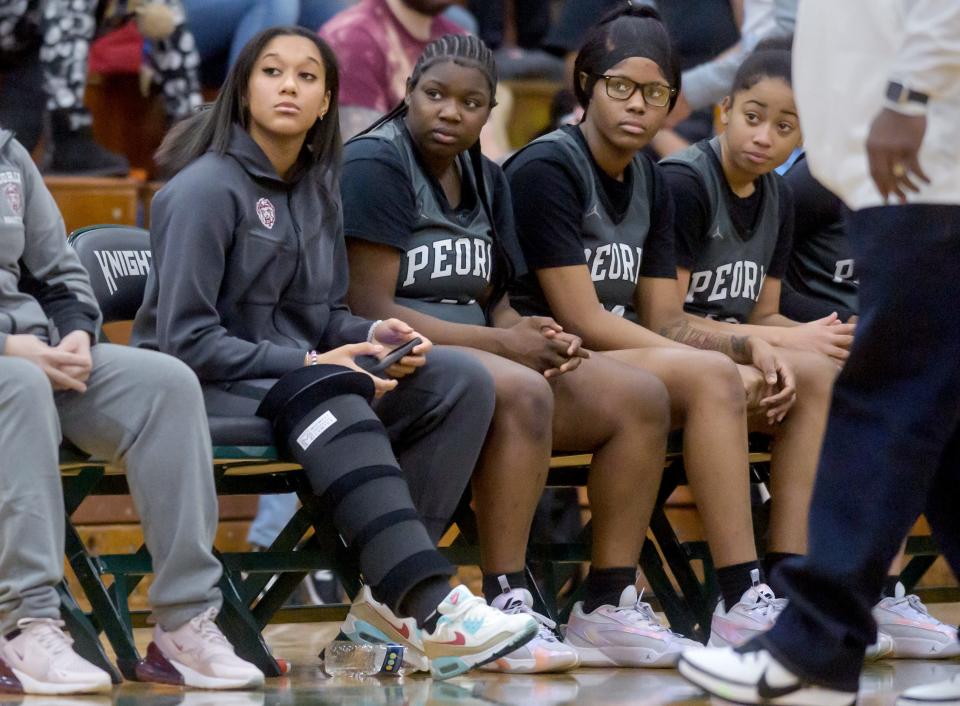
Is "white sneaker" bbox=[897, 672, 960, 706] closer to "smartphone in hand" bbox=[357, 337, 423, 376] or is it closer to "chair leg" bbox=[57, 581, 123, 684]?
"smartphone in hand" bbox=[357, 337, 423, 376]

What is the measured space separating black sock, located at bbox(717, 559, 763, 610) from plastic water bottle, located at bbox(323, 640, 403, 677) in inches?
29.2

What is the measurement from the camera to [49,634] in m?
2.76

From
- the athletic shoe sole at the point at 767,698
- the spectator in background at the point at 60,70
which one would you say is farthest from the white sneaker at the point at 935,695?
the spectator in background at the point at 60,70

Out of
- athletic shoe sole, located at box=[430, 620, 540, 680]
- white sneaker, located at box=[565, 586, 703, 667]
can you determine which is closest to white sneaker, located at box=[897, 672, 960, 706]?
athletic shoe sole, located at box=[430, 620, 540, 680]

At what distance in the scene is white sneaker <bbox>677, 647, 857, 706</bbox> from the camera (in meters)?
2.29

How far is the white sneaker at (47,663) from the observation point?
2.71 metres

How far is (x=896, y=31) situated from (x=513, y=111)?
4.63 meters

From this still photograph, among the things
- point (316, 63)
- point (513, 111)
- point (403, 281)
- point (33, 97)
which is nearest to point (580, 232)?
point (403, 281)

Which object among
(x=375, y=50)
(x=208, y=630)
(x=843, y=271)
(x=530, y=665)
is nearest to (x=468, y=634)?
(x=530, y=665)

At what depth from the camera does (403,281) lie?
3.50 meters

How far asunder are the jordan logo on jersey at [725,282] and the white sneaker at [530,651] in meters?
1.06

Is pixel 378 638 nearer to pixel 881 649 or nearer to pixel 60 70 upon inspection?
pixel 881 649

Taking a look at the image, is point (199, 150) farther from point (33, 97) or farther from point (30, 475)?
point (33, 97)

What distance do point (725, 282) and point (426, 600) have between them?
4.54 ft
